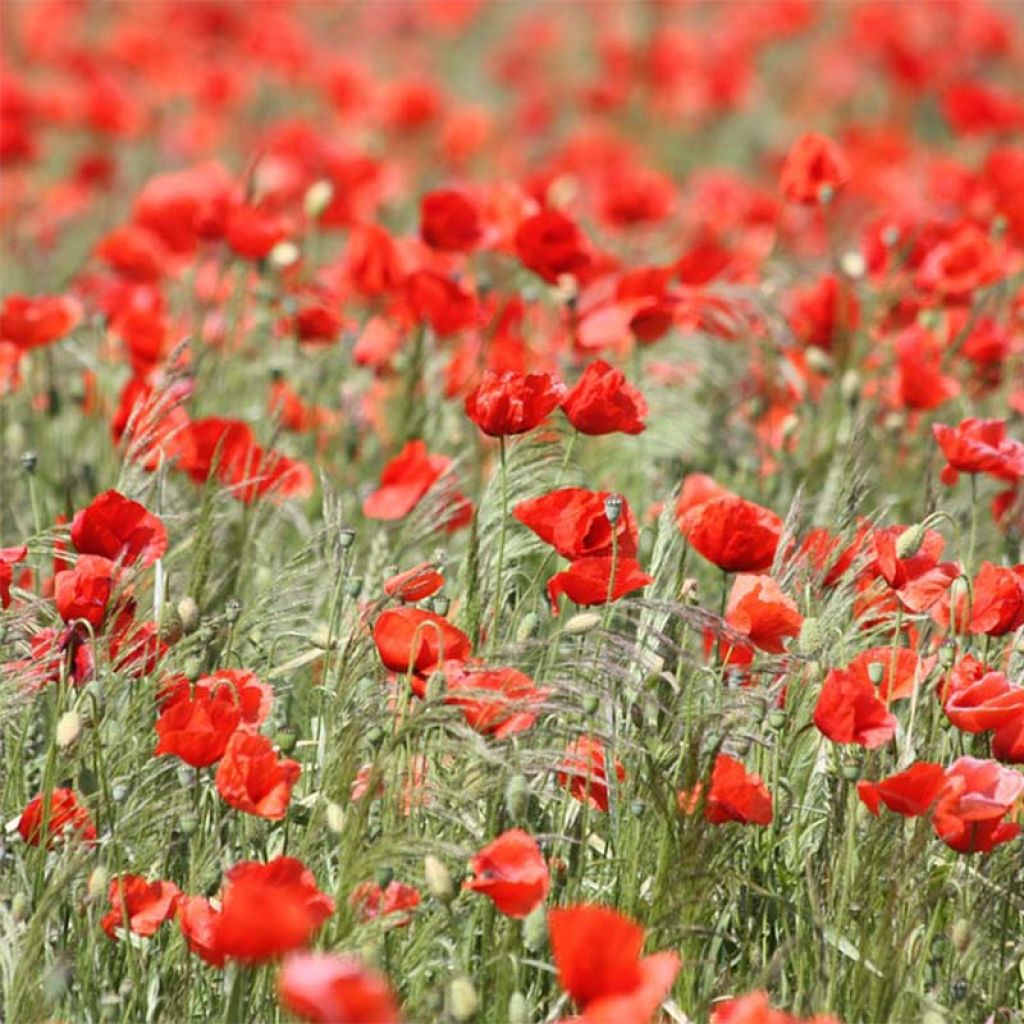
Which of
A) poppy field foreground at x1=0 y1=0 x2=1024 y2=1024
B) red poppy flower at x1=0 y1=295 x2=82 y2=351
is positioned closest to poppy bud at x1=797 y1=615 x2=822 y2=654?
poppy field foreground at x1=0 y1=0 x2=1024 y2=1024

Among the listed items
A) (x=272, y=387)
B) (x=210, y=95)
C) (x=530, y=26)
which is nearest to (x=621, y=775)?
(x=272, y=387)

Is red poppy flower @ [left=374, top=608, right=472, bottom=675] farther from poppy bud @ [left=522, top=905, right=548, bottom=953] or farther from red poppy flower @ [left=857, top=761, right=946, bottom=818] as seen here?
red poppy flower @ [left=857, top=761, right=946, bottom=818]

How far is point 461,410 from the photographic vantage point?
3.44m

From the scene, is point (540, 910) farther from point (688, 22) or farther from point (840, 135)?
point (688, 22)

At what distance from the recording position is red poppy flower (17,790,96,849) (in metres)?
2.00

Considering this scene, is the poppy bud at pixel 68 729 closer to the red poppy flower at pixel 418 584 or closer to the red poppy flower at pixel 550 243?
the red poppy flower at pixel 418 584

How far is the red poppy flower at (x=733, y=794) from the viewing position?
74.3 inches

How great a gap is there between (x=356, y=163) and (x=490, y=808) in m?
2.72

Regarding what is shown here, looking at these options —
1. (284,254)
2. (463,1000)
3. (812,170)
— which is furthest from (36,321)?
(463,1000)

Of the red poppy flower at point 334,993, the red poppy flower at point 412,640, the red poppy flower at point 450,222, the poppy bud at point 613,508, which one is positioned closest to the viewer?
the red poppy flower at point 334,993

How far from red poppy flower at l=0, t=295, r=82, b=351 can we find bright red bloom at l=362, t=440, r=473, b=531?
629mm

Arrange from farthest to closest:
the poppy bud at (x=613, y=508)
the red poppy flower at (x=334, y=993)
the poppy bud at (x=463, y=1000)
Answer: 1. the poppy bud at (x=613, y=508)
2. the poppy bud at (x=463, y=1000)
3. the red poppy flower at (x=334, y=993)

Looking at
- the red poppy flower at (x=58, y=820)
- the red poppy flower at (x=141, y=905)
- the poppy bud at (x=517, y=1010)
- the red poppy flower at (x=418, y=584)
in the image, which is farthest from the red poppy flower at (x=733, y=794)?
the red poppy flower at (x=58, y=820)

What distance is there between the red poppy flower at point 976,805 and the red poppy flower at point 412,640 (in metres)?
0.48
